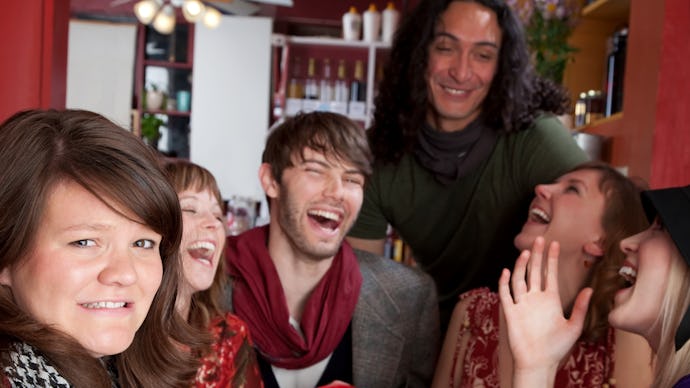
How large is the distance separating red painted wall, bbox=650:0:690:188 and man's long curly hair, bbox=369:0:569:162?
0.48 metres

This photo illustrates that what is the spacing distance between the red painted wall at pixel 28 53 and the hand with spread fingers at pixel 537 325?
75.0 inches

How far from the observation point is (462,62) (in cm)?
284

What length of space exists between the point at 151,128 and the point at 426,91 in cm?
614

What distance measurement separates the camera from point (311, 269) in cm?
261

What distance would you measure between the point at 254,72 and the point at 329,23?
3.68 ft

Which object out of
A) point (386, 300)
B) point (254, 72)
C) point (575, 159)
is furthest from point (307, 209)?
point (254, 72)

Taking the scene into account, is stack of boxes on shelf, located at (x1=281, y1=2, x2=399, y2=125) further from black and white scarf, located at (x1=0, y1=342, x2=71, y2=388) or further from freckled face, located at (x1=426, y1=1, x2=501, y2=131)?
black and white scarf, located at (x1=0, y1=342, x2=71, y2=388)

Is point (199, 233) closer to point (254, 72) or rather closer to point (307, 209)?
point (307, 209)

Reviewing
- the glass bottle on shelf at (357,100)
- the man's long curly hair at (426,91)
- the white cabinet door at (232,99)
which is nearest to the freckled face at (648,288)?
the man's long curly hair at (426,91)

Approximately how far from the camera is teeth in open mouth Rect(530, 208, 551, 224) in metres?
2.36

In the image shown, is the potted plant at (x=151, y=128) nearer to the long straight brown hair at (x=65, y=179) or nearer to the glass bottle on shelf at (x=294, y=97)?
the glass bottle on shelf at (x=294, y=97)

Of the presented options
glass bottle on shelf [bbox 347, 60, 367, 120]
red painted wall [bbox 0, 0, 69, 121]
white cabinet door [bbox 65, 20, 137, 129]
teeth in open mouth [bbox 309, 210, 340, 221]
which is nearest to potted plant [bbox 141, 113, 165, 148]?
white cabinet door [bbox 65, 20, 137, 129]

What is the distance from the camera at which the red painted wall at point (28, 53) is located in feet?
9.40

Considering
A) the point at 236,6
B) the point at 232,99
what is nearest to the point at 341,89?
the point at 232,99
